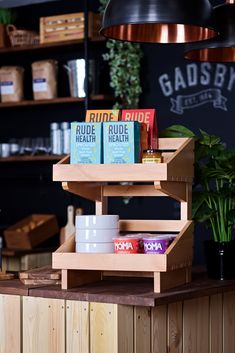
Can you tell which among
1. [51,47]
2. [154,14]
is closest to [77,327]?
[154,14]

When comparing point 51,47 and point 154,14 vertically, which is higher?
point 154,14

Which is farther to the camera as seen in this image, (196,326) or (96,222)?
(196,326)

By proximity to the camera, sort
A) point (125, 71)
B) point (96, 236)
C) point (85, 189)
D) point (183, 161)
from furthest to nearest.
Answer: point (125, 71) < point (85, 189) < point (183, 161) < point (96, 236)

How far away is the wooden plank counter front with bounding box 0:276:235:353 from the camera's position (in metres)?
2.83

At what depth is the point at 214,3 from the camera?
18.8 feet

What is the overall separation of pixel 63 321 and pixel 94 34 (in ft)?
11.2

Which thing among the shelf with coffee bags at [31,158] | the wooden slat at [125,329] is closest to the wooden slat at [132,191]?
the wooden slat at [125,329]

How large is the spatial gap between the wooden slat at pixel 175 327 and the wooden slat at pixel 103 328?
33 centimetres

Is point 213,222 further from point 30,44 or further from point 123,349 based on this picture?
Result: point 30,44

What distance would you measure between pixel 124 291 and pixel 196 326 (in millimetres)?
453

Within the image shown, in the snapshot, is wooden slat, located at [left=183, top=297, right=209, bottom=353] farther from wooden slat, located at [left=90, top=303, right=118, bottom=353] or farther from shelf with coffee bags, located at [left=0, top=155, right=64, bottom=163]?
shelf with coffee bags, located at [left=0, top=155, right=64, bottom=163]

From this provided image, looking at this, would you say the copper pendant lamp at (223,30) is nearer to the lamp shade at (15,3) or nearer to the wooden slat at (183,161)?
the wooden slat at (183,161)

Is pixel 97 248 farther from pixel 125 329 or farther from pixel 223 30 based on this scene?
pixel 223 30

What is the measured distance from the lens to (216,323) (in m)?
3.42
